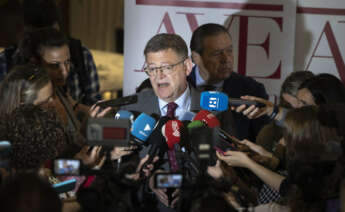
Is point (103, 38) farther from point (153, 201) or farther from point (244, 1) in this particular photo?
point (153, 201)

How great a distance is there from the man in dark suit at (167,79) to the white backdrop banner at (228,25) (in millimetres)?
892

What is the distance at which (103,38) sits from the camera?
6719 millimetres

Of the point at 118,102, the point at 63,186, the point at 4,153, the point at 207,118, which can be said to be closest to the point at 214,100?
the point at 207,118

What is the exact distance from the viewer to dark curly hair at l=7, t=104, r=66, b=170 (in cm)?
183

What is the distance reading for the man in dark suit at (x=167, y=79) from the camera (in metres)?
2.46

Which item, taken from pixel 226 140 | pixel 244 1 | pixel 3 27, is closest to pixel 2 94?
pixel 226 140

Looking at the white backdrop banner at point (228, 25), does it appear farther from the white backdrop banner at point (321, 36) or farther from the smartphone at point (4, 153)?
the smartphone at point (4, 153)

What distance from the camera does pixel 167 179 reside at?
1.68m

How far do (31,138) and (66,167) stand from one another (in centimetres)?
24

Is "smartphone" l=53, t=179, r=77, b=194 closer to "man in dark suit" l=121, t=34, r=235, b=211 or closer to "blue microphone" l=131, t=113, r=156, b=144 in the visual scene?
"blue microphone" l=131, t=113, r=156, b=144

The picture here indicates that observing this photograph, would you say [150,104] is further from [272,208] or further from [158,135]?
[272,208]

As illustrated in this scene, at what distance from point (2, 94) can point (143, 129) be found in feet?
2.52

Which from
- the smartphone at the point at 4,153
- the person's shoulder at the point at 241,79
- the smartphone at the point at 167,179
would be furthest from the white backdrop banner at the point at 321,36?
the smartphone at the point at 4,153

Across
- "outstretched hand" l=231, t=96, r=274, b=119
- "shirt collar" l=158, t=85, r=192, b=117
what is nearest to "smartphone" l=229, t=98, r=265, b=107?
"outstretched hand" l=231, t=96, r=274, b=119
